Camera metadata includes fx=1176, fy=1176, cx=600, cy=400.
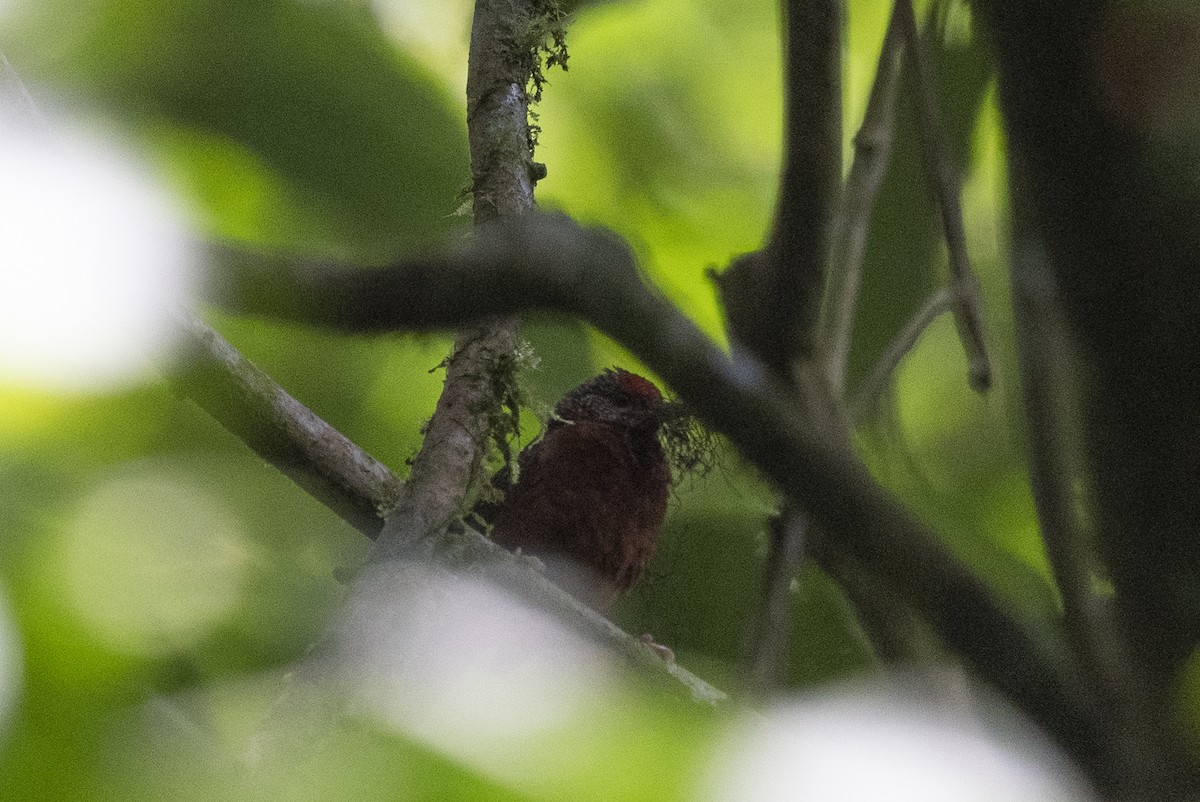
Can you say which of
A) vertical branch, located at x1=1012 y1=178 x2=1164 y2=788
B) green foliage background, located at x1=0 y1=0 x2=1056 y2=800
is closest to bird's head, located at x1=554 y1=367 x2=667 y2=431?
green foliage background, located at x1=0 y1=0 x2=1056 y2=800

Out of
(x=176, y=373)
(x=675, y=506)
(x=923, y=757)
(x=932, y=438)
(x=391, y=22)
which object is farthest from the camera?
(x=675, y=506)

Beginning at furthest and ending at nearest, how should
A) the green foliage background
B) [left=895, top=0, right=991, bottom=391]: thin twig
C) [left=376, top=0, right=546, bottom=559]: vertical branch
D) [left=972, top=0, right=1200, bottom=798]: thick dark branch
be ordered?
1. [left=895, top=0, right=991, bottom=391]: thin twig
2. [left=376, top=0, right=546, bottom=559]: vertical branch
3. [left=972, top=0, right=1200, bottom=798]: thick dark branch
4. the green foliage background

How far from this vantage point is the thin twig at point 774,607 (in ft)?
2.98

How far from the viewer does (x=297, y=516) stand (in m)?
1.07

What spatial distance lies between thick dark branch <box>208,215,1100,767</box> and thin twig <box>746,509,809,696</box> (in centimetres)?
35

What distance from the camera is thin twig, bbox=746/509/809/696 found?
91 cm

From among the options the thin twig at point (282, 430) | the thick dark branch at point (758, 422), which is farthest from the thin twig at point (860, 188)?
the thick dark branch at point (758, 422)

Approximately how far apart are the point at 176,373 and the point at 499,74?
413 mm

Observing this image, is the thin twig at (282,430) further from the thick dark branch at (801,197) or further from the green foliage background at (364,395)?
the thick dark branch at (801,197)

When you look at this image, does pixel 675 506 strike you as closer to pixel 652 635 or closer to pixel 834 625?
pixel 652 635

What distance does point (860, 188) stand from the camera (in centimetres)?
112

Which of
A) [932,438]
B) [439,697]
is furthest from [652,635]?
[439,697]

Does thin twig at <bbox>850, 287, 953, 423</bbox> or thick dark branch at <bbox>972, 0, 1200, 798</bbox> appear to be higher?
thin twig at <bbox>850, 287, 953, 423</bbox>

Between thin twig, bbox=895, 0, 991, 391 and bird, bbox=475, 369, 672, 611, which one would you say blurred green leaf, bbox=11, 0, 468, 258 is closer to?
thin twig, bbox=895, 0, 991, 391
